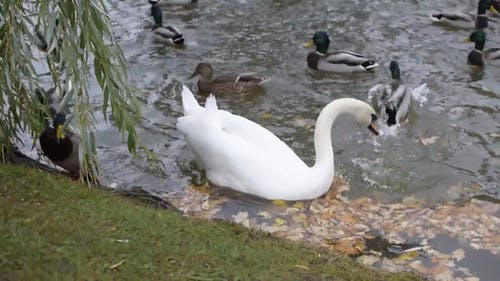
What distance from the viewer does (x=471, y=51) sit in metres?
12.1

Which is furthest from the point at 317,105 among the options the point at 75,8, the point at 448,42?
the point at 75,8

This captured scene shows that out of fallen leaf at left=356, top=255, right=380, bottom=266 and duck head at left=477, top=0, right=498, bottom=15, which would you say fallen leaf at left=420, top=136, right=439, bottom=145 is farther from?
duck head at left=477, top=0, right=498, bottom=15

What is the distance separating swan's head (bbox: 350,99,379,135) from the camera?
8.45m

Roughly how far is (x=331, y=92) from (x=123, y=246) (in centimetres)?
671

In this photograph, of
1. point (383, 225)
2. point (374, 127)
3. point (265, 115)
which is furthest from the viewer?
point (265, 115)

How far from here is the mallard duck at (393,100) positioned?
982cm

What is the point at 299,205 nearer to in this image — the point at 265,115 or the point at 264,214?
the point at 264,214

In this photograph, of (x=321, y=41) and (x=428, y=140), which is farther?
(x=321, y=41)

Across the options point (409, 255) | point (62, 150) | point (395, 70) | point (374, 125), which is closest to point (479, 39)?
point (395, 70)

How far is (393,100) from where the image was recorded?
392 inches

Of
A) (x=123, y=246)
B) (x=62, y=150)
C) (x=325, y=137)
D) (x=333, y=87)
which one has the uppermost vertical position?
(x=123, y=246)

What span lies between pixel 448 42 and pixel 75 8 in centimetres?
903

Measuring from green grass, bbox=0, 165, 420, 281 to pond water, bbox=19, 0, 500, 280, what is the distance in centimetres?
136

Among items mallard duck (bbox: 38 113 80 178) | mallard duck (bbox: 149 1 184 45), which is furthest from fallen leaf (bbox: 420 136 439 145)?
mallard duck (bbox: 149 1 184 45)
